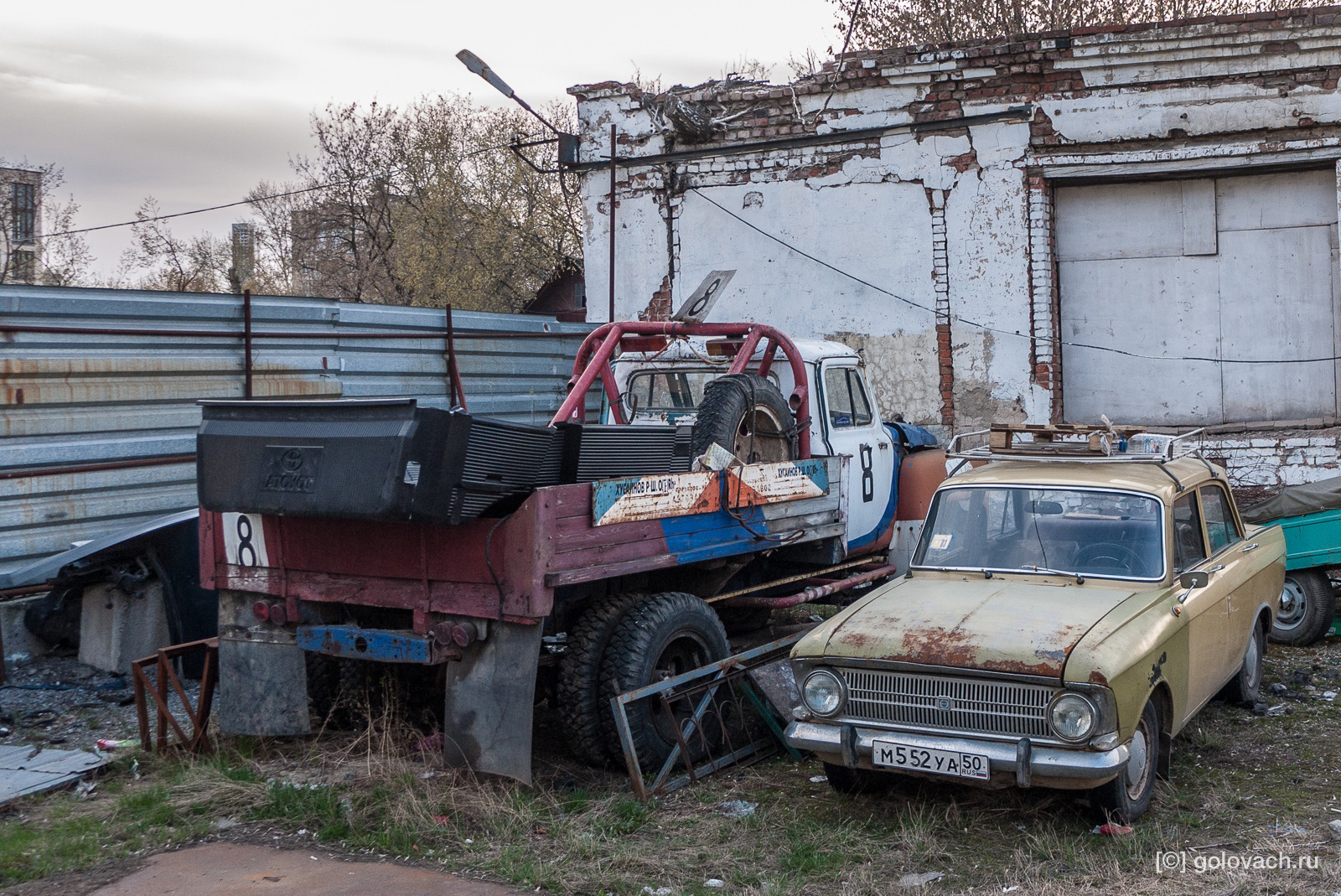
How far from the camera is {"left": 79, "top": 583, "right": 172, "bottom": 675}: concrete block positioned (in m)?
6.84

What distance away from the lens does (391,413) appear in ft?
14.4

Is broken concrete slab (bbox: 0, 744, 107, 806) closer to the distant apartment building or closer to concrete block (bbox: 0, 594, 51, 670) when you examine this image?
concrete block (bbox: 0, 594, 51, 670)

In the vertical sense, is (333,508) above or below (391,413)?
below

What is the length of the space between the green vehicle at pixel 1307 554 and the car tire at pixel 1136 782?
12.1ft

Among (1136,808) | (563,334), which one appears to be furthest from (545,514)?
(563,334)

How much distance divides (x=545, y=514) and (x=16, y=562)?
14.3ft

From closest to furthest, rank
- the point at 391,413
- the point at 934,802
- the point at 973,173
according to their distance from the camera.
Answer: the point at 391,413 < the point at 934,802 < the point at 973,173

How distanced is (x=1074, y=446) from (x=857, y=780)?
219cm

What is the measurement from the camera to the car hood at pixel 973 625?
422 centimetres

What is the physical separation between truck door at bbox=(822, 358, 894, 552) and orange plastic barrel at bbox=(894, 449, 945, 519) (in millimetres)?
169

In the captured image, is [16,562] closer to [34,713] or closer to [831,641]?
[34,713]

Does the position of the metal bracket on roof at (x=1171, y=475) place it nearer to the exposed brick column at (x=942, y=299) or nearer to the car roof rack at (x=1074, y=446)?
the car roof rack at (x=1074, y=446)

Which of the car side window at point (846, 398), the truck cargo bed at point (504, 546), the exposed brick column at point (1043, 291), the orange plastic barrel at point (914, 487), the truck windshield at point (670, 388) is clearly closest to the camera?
the truck cargo bed at point (504, 546)

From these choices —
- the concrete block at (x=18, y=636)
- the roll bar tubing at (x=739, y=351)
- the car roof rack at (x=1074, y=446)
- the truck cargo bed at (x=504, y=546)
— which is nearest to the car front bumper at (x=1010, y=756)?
the truck cargo bed at (x=504, y=546)
